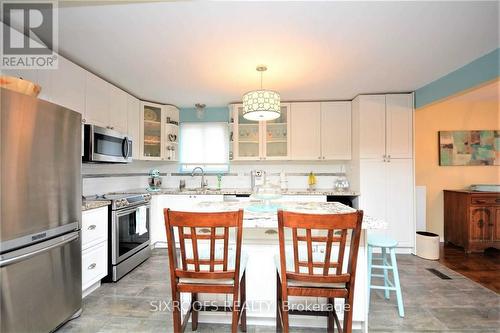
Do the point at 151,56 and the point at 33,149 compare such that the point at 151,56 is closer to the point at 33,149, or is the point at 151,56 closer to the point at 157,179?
the point at 33,149

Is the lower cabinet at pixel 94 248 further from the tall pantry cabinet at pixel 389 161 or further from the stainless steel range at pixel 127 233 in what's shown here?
the tall pantry cabinet at pixel 389 161

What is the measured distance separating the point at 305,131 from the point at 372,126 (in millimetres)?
999

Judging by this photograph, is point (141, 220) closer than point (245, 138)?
Yes

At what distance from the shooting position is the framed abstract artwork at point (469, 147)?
393cm

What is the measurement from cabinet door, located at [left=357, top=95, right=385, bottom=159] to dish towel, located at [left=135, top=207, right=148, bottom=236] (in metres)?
3.26

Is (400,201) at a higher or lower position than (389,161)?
lower

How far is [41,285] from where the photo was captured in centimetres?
156

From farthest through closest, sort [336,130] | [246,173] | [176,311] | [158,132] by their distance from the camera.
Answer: [246,173] → [158,132] → [336,130] → [176,311]

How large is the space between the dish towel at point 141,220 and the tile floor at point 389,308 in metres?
0.56

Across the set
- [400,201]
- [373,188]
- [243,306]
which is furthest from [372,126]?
[243,306]

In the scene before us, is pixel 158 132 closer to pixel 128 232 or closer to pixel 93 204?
pixel 128 232

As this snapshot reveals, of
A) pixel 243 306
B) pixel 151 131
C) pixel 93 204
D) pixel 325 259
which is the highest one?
pixel 151 131

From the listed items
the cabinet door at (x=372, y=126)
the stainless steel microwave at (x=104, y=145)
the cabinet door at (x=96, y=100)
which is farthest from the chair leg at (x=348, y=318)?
the cabinet door at (x=96, y=100)

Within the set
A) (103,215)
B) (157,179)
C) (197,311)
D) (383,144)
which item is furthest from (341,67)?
(157,179)
